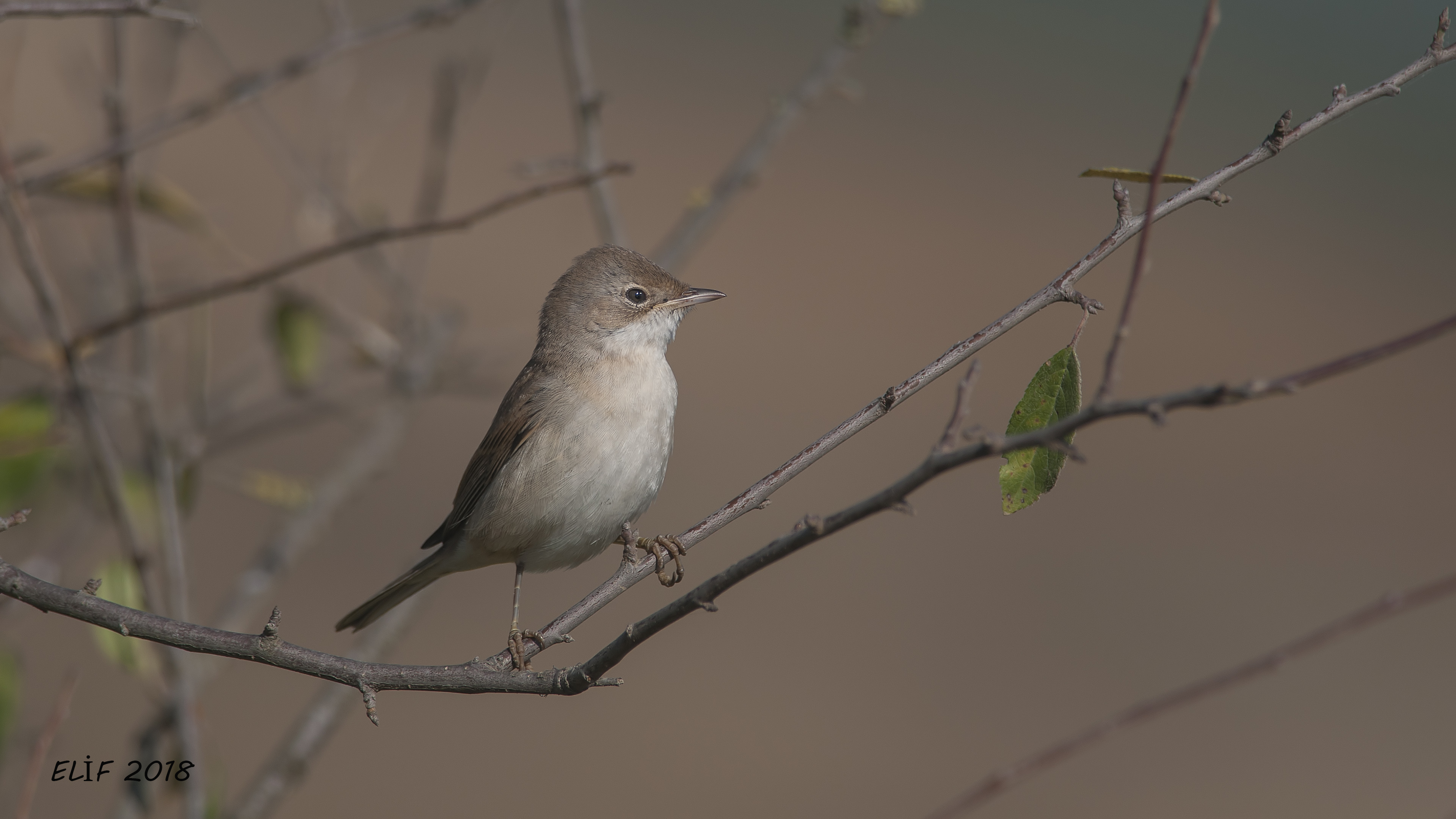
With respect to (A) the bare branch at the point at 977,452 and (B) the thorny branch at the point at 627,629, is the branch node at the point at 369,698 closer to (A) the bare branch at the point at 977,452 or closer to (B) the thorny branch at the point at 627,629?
(B) the thorny branch at the point at 627,629

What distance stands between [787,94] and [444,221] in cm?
219

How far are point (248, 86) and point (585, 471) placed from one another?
67.5 inches

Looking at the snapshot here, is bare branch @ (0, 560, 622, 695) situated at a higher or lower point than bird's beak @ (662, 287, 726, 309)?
lower

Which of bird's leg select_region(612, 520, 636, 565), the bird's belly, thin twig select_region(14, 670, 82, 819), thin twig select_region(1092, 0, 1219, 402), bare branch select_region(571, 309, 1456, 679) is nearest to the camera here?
bare branch select_region(571, 309, 1456, 679)

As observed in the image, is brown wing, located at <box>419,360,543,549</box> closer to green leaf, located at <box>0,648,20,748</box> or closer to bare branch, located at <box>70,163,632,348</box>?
bare branch, located at <box>70,163,632,348</box>

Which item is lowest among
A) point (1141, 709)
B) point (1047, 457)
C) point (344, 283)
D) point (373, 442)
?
point (1141, 709)

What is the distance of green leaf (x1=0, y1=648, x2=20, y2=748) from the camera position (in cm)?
296

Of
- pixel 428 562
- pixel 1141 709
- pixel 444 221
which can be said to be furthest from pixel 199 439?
pixel 1141 709

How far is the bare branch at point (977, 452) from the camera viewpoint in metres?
1.28

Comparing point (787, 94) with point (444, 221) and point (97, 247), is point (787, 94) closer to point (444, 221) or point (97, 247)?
point (444, 221)

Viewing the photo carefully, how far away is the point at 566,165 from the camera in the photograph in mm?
3842

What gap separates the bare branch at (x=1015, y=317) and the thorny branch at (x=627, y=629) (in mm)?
363

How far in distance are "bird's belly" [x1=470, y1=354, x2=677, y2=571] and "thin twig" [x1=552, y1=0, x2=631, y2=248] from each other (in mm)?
751

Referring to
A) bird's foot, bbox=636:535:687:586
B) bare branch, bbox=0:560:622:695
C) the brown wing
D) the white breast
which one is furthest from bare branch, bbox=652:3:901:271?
bare branch, bbox=0:560:622:695
